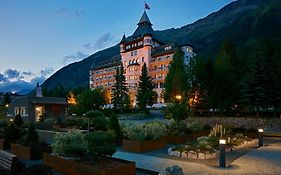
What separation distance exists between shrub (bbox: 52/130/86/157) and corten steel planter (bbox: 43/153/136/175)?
0.33 meters

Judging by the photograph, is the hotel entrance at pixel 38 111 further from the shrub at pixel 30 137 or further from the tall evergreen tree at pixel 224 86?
the shrub at pixel 30 137

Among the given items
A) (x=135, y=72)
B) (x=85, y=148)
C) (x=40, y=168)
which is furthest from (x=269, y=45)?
(x=135, y=72)

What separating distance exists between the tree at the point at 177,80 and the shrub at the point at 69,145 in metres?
26.5

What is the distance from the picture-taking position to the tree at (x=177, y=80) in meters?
37.2

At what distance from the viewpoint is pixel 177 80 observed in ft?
124

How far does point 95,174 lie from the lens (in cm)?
713

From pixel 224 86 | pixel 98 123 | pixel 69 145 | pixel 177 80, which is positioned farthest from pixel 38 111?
pixel 69 145

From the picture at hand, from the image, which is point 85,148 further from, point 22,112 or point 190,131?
point 22,112

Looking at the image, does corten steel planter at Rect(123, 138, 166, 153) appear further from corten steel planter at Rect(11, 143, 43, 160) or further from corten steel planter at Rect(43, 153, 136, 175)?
Result: corten steel planter at Rect(11, 143, 43, 160)

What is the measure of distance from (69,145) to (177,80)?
1176 inches

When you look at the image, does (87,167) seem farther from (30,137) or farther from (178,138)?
(178,138)

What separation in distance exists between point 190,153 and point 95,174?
→ 5.53 m

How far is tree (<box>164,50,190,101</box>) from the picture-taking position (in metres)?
37.2

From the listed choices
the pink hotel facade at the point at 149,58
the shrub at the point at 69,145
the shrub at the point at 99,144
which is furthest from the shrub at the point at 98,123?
the pink hotel facade at the point at 149,58
